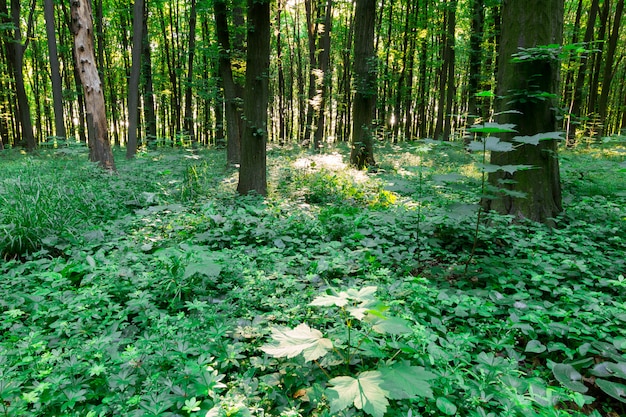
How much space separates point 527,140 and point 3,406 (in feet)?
13.8

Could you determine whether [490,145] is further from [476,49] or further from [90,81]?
[476,49]

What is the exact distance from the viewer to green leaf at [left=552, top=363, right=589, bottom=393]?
188 centimetres

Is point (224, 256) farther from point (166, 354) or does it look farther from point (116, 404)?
point (116, 404)

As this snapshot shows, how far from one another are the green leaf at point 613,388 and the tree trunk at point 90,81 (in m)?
9.79

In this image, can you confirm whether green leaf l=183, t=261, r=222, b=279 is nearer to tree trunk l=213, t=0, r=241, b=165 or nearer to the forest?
the forest

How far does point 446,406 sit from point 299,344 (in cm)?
81

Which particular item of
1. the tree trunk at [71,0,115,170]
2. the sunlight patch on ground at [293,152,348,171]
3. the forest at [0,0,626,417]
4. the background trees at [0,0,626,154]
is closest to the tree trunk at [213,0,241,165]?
the background trees at [0,0,626,154]

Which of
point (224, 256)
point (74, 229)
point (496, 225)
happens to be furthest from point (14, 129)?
point (496, 225)

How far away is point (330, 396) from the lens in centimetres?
159

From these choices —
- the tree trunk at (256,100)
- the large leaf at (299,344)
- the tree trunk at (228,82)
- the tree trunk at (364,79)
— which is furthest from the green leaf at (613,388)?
the tree trunk at (228,82)

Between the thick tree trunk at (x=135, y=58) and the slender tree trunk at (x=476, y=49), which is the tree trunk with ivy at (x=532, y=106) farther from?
the thick tree trunk at (x=135, y=58)

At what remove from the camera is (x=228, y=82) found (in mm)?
10562

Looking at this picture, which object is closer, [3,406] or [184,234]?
[3,406]

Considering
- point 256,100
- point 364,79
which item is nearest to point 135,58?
point 256,100
